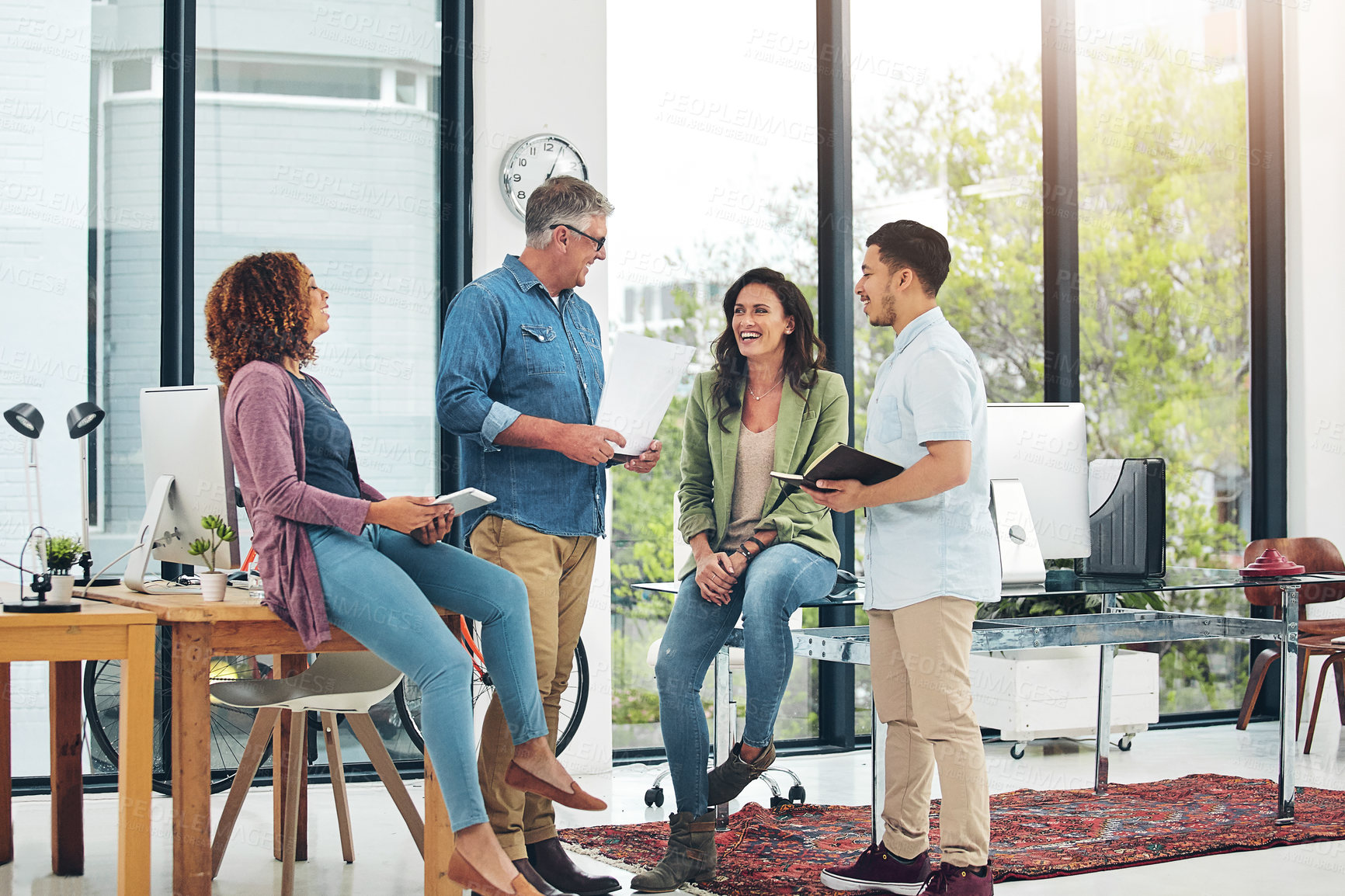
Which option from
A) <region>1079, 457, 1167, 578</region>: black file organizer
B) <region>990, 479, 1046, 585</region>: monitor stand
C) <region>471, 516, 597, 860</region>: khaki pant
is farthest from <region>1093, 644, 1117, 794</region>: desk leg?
<region>471, 516, 597, 860</region>: khaki pant

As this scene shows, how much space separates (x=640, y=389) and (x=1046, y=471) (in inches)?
59.8

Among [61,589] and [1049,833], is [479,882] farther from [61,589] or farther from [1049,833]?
[1049,833]

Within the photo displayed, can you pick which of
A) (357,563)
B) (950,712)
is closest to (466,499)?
(357,563)

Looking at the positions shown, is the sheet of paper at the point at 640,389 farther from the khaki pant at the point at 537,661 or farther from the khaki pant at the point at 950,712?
the khaki pant at the point at 950,712

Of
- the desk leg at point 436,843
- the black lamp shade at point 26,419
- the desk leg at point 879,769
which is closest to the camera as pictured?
the desk leg at point 436,843

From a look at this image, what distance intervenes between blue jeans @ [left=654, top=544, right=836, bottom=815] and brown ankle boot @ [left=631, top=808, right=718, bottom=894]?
0.03m

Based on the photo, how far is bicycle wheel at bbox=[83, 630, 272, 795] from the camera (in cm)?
395

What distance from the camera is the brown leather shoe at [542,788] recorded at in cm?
253

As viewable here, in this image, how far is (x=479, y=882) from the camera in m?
2.33

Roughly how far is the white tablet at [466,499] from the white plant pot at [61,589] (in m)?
0.81

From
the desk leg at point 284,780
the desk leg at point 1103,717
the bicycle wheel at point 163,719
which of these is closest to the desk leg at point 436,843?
the desk leg at point 284,780

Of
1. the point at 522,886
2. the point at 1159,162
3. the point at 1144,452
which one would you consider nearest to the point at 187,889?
the point at 522,886

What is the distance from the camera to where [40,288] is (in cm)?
405

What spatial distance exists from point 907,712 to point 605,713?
178 centimetres
